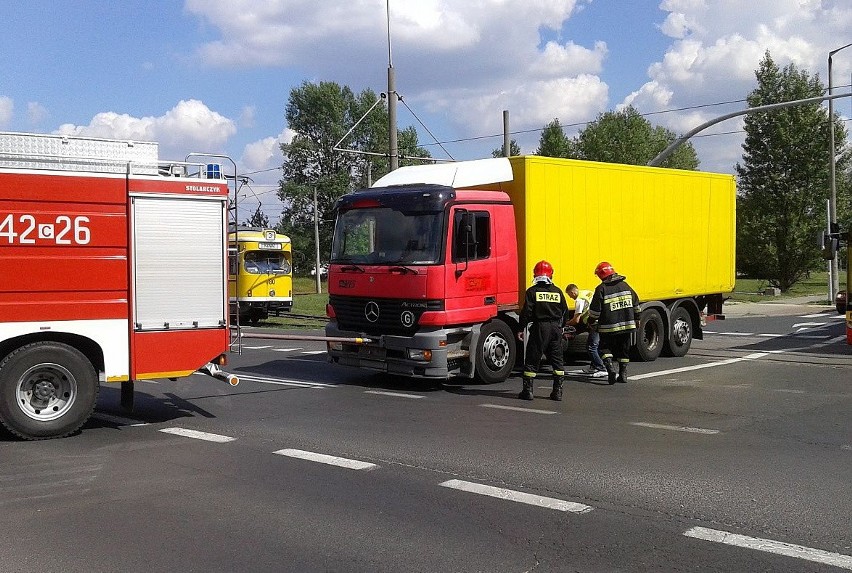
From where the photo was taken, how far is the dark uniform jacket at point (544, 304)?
1120cm

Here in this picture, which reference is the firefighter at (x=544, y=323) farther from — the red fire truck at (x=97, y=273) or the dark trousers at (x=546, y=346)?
the red fire truck at (x=97, y=273)

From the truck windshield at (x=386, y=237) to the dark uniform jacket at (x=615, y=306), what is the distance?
2.67 meters

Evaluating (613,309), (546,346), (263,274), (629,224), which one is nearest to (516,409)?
(546,346)

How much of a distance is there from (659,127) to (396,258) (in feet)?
264

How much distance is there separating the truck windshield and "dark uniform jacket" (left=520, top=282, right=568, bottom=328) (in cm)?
145

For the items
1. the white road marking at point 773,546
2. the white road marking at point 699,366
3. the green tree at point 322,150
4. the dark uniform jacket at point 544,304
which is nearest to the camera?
the white road marking at point 773,546

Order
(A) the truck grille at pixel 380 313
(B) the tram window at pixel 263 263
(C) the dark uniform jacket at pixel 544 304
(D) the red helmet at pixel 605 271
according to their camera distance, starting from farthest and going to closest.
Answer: (B) the tram window at pixel 263 263, (D) the red helmet at pixel 605 271, (A) the truck grille at pixel 380 313, (C) the dark uniform jacket at pixel 544 304

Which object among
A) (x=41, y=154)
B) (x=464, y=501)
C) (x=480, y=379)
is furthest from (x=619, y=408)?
(x=41, y=154)

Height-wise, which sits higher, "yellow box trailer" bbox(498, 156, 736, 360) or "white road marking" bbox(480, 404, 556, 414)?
"yellow box trailer" bbox(498, 156, 736, 360)

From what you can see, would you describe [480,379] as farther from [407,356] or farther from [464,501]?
[464,501]

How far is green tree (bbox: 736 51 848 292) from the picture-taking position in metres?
41.7

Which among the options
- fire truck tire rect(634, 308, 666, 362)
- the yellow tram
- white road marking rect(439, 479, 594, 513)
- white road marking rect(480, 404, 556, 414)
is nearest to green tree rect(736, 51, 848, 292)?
the yellow tram

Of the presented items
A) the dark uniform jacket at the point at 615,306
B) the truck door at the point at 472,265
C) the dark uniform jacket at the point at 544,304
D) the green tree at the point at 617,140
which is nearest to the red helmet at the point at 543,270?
the dark uniform jacket at the point at 544,304

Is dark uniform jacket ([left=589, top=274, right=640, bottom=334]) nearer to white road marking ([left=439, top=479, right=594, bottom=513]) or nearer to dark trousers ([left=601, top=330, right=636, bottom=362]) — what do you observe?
dark trousers ([left=601, top=330, right=636, bottom=362])
